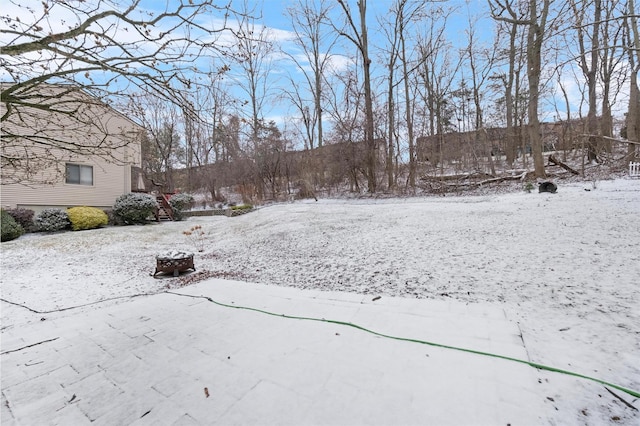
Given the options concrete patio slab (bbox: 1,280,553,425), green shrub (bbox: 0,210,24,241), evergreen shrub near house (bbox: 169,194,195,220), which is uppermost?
evergreen shrub near house (bbox: 169,194,195,220)

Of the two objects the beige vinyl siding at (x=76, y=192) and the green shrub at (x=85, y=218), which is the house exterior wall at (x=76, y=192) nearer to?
the beige vinyl siding at (x=76, y=192)

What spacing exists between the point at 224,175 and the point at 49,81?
1704 cm

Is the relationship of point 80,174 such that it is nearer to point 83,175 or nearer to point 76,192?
point 83,175

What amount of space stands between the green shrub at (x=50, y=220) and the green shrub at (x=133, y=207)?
5.71 feet

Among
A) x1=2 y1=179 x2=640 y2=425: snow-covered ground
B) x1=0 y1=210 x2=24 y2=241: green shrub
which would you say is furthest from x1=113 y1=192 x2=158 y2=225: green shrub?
x1=2 y1=179 x2=640 y2=425: snow-covered ground

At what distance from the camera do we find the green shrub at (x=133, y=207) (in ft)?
37.1

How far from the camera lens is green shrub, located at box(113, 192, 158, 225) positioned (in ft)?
37.1

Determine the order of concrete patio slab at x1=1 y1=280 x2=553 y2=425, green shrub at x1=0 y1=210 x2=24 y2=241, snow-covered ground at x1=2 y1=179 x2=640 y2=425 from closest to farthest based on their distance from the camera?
concrete patio slab at x1=1 y1=280 x2=553 y2=425 < snow-covered ground at x1=2 y1=179 x2=640 y2=425 < green shrub at x1=0 y1=210 x2=24 y2=241

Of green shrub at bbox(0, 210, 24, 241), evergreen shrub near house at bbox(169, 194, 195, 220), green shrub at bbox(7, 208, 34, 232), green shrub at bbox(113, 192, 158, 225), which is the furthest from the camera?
evergreen shrub near house at bbox(169, 194, 195, 220)

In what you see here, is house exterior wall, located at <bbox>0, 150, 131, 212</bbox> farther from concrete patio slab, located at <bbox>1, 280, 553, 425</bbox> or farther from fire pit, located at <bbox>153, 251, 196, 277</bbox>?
concrete patio slab, located at <bbox>1, 280, 553, 425</bbox>

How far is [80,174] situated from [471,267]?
567 inches

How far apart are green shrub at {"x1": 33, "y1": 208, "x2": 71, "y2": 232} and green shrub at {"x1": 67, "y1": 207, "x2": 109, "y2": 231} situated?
214 millimetres

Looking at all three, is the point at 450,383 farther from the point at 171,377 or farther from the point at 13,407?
the point at 13,407

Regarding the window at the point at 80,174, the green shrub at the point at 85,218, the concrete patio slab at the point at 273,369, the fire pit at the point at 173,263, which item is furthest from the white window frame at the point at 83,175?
the concrete patio slab at the point at 273,369
